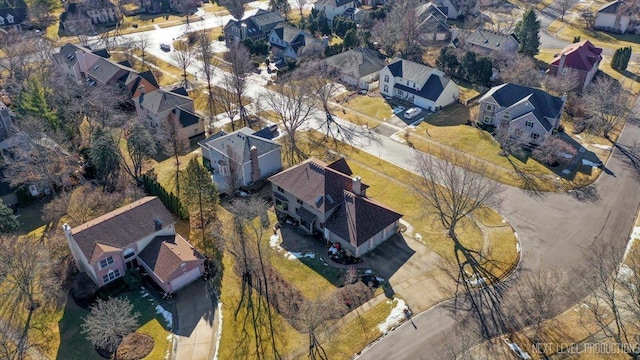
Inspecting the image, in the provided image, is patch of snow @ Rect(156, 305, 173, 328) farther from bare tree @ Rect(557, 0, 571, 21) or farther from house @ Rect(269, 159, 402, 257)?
bare tree @ Rect(557, 0, 571, 21)

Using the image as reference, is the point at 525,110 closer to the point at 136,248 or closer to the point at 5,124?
the point at 136,248

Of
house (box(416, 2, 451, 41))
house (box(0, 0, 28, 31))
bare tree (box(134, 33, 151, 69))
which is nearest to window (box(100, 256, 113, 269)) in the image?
bare tree (box(134, 33, 151, 69))

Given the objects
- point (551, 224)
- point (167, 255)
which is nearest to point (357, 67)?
point (551, 224)

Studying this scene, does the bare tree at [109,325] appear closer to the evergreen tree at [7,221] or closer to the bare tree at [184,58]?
the evergreen tree at [7,221]

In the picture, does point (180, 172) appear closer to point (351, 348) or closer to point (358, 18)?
point (351, 348)

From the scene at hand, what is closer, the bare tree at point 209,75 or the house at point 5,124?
the house at point 5,124

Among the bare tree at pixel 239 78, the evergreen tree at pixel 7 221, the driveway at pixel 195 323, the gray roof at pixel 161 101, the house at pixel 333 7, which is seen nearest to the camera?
the driveway at pixel 195 323

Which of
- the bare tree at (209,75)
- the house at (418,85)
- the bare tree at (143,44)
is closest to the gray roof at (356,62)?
the house at (418,85)
